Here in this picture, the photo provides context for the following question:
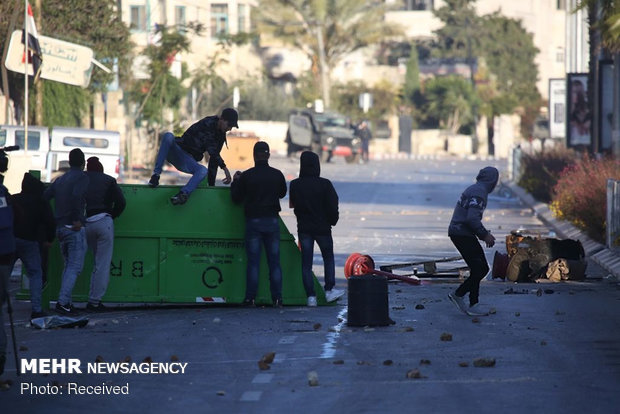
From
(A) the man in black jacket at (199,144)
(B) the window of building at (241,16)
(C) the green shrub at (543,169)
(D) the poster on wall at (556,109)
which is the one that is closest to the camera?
(A) the man in black jacket at (199,144)

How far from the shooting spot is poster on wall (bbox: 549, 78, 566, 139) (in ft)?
187

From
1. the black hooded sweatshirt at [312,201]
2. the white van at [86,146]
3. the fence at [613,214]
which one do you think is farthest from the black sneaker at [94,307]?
the white van at [86,146]

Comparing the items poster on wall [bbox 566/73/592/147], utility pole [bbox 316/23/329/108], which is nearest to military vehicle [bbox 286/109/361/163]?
utility pole [bbox 316/23/329/108]

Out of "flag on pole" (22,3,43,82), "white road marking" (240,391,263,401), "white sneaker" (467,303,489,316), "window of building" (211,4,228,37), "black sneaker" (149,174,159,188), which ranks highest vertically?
"window of building" (211,4,228,37)

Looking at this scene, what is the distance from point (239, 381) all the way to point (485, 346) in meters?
2.92

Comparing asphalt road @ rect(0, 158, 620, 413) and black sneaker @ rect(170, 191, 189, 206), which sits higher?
black sneaker @ rect(170, 191, 189, 206)

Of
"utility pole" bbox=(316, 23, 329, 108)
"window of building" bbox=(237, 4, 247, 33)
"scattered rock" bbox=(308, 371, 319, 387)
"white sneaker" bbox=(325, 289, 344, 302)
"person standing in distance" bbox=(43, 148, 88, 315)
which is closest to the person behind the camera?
"scattered rock" bbox=(308, 371, 319, 387)

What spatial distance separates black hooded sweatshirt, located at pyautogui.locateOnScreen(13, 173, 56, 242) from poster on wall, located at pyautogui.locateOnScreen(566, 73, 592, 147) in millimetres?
33618

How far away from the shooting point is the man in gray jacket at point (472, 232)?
1491 centimetres

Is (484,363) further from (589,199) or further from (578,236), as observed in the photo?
(578,236)

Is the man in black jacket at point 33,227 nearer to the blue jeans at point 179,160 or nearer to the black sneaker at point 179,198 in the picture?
the black sneaker at point 179,198

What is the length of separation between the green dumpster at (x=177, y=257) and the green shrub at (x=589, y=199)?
10293 mm

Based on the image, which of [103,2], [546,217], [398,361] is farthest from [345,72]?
[398,361]

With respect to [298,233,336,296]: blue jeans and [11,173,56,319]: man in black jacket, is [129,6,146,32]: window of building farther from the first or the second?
[11,173,56,319]: man in black jacket
